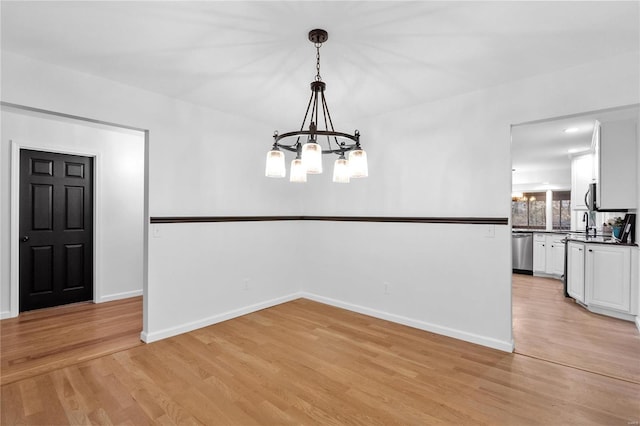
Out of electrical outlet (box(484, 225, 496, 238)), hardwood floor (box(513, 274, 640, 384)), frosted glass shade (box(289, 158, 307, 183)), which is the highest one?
frosted glass shade (box(289, 158, 307, 183))

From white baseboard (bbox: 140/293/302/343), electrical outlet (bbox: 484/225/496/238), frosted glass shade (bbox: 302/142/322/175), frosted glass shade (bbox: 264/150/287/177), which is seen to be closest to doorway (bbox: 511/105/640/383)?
electrical outlet (bbox: 484/225/496/238)

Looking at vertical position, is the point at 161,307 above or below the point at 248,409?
above

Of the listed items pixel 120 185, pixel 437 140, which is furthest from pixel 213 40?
pixel 120 185

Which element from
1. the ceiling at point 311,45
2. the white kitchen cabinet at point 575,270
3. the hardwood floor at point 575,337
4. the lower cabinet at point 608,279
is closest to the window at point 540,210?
the white kitchen cabinet at point 575,270

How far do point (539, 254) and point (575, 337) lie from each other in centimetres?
348

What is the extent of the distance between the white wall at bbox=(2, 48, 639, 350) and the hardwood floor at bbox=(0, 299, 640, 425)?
452 millimetres

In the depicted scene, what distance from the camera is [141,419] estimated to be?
6.20ft

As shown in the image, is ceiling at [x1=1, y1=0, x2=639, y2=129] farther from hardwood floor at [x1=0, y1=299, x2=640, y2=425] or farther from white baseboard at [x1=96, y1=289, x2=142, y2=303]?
white baseboard at [x1=96, y1=289, x2=142, y2=303]

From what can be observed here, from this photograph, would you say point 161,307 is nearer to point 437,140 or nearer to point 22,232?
point 22,232

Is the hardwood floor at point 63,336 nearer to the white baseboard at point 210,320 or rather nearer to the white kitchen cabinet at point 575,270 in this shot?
the white baseboard at point 210,320

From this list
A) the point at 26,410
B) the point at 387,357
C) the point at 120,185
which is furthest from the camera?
the point at 120,185

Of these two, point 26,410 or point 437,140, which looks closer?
point 26,410

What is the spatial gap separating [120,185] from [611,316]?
20.8ft

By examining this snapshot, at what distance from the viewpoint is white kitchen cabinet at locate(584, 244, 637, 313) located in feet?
12.0
